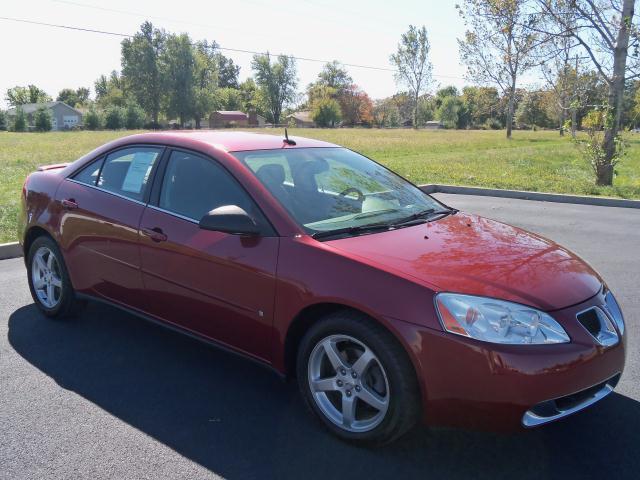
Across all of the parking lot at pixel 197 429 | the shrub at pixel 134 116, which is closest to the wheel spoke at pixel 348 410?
the parking lot at pixel 197 429

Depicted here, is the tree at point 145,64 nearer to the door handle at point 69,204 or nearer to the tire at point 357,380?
the door handle at point 69,204

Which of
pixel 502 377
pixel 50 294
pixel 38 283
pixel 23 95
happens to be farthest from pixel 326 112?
pixel 502 377

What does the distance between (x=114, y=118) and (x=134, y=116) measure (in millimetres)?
3486

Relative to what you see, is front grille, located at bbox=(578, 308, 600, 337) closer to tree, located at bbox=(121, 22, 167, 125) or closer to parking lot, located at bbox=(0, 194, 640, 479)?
parking lot, located at bbox=(0, 194, 640, 479)

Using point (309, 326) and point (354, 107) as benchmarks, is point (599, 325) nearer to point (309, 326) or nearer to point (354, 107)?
point (309, 326)

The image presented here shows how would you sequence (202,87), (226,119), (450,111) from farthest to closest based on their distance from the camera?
(226,119)
(450,111)
(202,87)

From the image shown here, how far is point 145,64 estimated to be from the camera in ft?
306

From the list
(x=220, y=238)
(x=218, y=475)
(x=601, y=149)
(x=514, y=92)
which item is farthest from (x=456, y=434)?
(x=514, y=92)

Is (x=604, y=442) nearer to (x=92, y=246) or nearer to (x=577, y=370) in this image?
(x=577, y=370)

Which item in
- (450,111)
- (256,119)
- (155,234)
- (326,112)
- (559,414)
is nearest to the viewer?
(559,414)

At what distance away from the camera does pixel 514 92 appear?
159 ft

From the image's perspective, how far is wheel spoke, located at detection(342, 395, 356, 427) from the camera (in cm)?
300

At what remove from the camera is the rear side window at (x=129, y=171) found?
13.3 feet

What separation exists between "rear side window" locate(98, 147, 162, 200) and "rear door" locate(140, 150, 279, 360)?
0.56 ft
